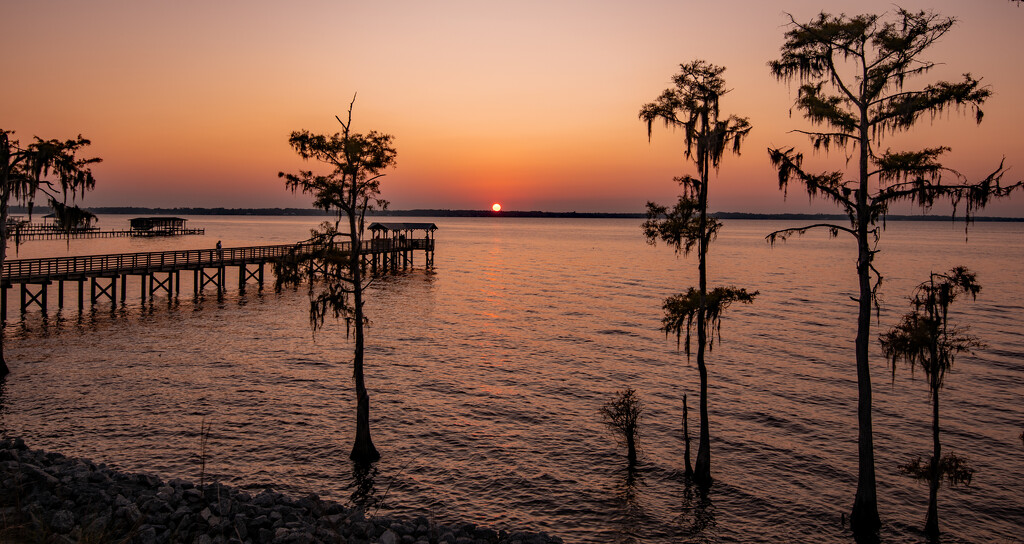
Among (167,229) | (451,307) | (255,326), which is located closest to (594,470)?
(255,326)

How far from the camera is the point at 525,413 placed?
25.2 meters

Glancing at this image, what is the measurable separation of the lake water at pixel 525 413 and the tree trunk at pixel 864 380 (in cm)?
83

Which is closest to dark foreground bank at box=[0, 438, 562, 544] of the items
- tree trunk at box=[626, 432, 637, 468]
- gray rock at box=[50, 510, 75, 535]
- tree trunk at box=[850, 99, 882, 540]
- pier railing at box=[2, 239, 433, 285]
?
gray rock at box=[50, 510, 75, 535]

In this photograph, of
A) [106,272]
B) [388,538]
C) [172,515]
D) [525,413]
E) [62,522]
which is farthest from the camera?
[106,272]

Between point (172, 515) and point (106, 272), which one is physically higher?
point (106, 272)

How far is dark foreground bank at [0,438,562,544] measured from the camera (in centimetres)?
1098

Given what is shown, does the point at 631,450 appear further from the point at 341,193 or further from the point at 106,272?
the point at 106,272

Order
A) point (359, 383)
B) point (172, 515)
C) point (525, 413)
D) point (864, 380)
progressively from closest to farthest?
point (172, 515) < point (864, 380) < point (359, 383) < point (525, 413)

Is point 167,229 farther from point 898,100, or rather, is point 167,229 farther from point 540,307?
point 898,100

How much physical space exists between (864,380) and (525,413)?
43.8 ft

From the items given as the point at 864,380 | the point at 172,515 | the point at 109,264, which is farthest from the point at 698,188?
the point at 109,264

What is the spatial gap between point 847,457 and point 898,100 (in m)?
12.8

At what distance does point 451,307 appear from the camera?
173ft

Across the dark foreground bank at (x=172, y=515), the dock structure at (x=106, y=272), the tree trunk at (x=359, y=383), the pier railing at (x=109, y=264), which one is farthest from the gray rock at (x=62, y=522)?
the pier railing at (x=109, y=264)
